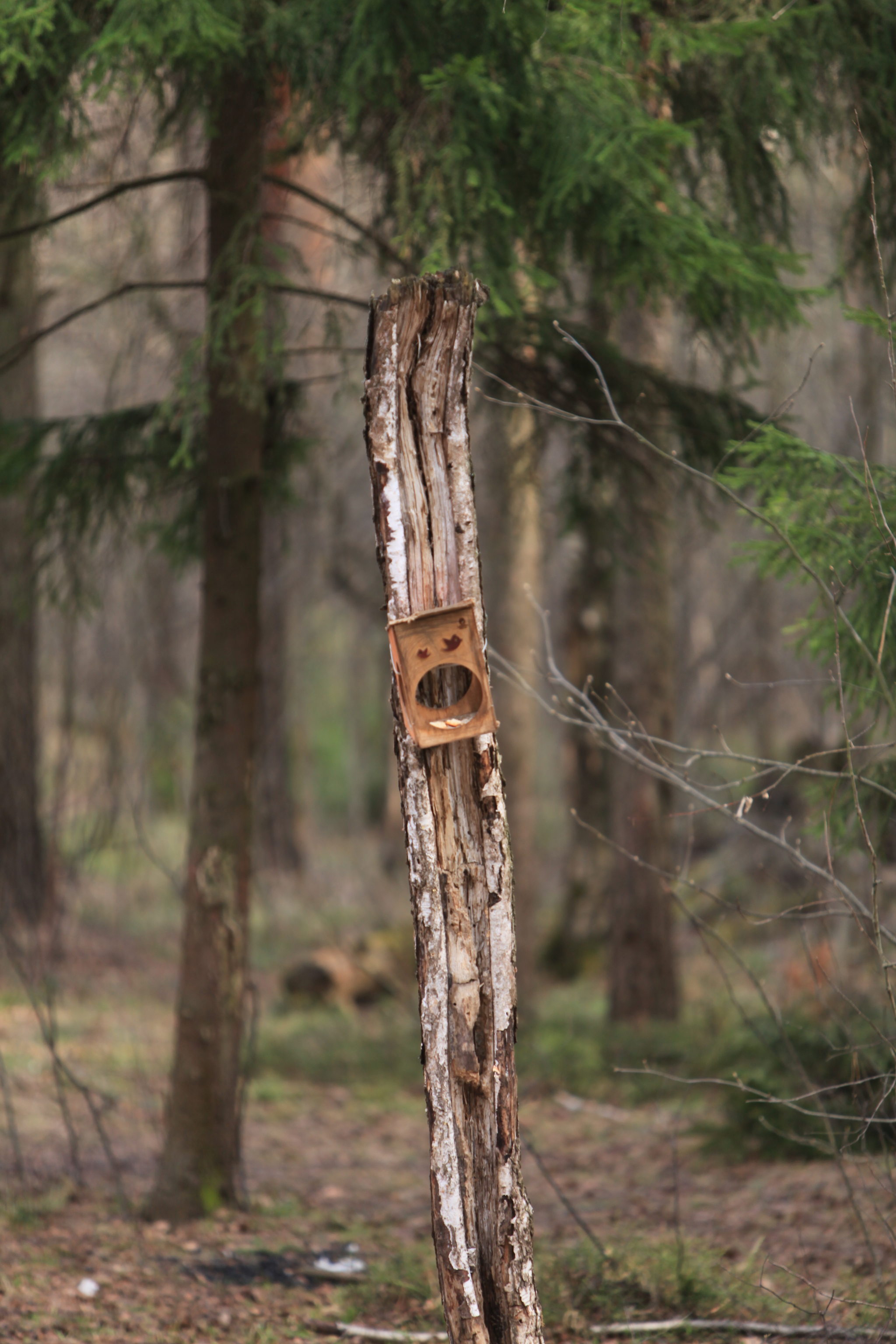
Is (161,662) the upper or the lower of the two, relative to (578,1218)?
upper

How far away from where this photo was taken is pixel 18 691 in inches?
398

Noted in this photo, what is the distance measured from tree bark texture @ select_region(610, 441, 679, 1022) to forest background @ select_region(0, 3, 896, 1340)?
31mm

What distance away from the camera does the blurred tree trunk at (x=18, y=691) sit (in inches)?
362

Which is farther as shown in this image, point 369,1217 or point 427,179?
point 369,1217

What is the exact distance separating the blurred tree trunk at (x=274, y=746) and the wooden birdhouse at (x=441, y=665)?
10.5 meters

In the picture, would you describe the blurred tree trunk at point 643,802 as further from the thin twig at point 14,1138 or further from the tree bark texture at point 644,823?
the thin twig at point 14,1138

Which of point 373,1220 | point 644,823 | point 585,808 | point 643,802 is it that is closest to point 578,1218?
point 373,1220

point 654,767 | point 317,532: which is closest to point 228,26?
point 654,767

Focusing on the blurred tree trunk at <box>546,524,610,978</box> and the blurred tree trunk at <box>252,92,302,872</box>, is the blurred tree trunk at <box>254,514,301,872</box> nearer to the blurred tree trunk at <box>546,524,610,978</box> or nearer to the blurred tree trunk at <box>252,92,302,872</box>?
the blurred tree trunk at <box>252,92,302,872</box>

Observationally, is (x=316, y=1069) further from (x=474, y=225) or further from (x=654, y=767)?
(x=474, y=225)

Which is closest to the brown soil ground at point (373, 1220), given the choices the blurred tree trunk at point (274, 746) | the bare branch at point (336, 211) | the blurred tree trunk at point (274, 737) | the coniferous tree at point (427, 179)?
the coniferous tree at point (427, 179)

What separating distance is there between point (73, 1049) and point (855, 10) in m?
8.36

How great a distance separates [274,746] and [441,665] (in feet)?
44.8

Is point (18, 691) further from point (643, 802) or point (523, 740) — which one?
point (643, 802)
